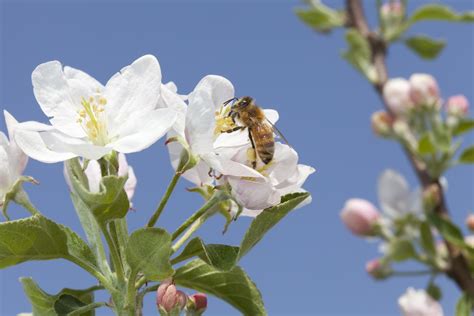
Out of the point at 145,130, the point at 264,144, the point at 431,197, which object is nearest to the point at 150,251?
the point at 145,130

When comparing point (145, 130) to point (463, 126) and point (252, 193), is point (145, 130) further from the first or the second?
point (463, 126)

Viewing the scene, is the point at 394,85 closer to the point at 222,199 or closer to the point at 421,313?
the point at 421,313

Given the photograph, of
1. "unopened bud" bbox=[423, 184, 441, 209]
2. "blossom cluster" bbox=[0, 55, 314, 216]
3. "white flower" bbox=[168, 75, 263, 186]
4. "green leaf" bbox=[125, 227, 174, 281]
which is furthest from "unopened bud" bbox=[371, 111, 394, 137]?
"green leaf" bbox=[125, 227, 174, 281]

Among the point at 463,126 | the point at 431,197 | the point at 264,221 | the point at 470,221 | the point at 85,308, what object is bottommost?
the point at 85,308

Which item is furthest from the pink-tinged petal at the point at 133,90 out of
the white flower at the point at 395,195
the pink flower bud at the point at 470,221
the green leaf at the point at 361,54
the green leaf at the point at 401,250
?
the pink flower bud at the point at 470,221

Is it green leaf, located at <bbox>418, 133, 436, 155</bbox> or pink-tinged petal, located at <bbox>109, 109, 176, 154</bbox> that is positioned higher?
green leaf, located at <bbox>418, 133, 436, 155</bbox>

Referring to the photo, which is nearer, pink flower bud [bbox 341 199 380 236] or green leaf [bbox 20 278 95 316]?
green leaf [bbox 20 278 95 316]

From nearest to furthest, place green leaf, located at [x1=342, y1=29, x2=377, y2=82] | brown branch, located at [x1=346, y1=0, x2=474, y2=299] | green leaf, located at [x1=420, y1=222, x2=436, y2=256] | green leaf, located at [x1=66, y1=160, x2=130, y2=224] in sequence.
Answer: green leaf, located at [x1=66, y1=160, x2=130, y2=224], brown branch, located at [x1=346, y1=0, x2=474, y2=299], green leaf, located at [x1=420, y1=222, x2=436, y2=256], green leaf, located at [x1=342, y1=29, x2=377, y2=82]

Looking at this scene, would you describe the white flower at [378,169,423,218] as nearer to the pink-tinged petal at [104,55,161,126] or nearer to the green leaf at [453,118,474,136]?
the green leaf at [453,118,474,136]
